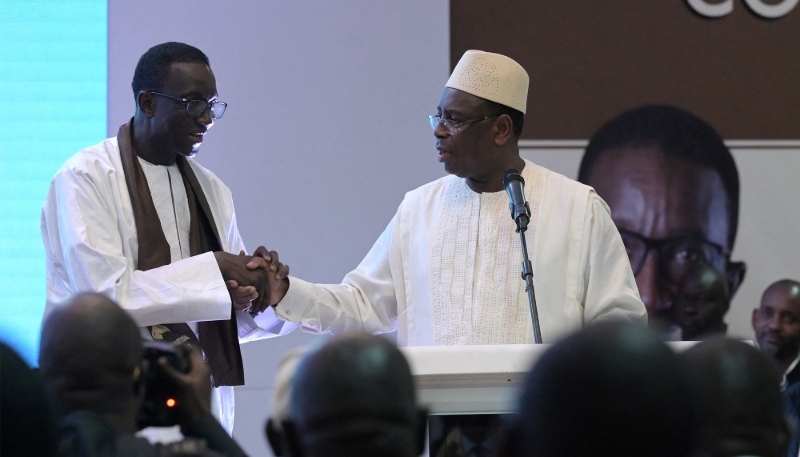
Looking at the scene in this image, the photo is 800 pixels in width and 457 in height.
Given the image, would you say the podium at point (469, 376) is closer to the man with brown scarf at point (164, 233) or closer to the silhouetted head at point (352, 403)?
the man with brown scarf at point (164, 233)

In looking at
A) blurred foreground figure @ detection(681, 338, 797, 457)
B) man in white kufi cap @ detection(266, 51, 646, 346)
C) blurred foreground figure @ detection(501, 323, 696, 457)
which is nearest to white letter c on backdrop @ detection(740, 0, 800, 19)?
man in white kufi cap @ detection(266, 51, 646, 346)

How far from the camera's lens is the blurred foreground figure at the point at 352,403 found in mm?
1641

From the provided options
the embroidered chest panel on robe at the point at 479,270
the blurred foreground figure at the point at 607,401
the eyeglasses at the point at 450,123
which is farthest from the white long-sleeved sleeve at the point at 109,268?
the blurred foreground figure at the point at 607,401

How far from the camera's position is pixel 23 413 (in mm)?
1595

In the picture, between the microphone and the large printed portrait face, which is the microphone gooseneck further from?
the large printed portrait face

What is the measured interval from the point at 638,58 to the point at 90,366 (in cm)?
489

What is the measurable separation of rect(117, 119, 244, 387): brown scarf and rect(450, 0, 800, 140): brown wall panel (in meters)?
2.07

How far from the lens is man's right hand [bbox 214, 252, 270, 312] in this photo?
4383 mm

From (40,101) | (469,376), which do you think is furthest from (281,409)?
(40,101)

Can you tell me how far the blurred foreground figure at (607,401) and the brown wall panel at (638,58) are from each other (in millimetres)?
4625

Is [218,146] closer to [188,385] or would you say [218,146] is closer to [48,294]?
[48,294]

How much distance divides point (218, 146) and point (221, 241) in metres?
1.47

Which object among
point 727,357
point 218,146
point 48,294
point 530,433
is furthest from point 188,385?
point 218,146

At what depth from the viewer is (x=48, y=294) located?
437 cm
